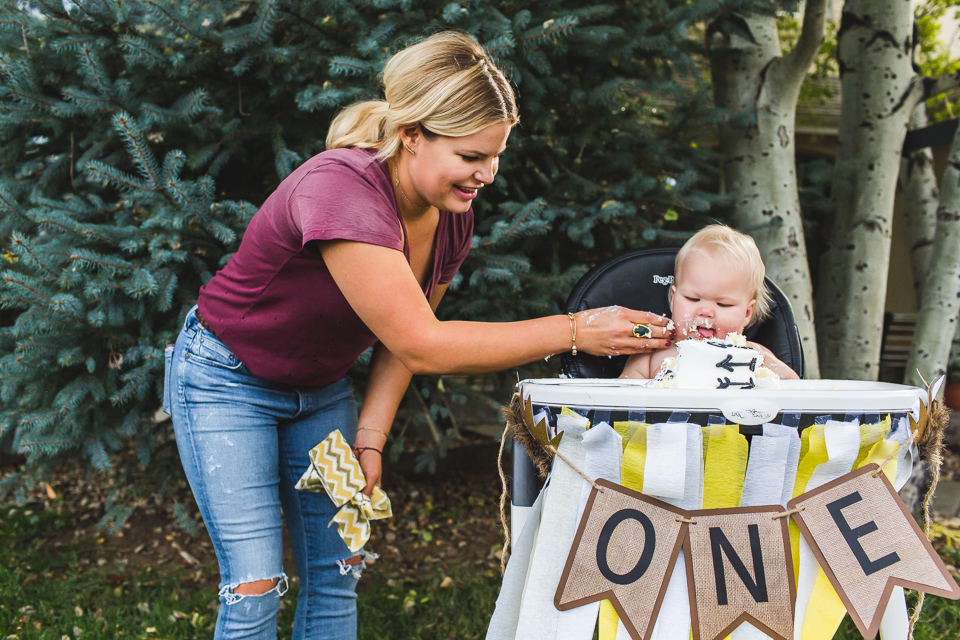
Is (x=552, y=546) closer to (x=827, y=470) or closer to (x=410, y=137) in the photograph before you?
(x=827, y=470)

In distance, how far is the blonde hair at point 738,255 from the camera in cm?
180

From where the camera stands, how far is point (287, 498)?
5.72 ft

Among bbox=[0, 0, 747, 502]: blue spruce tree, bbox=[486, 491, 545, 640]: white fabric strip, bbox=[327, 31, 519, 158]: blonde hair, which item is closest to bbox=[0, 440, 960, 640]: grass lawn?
Result: bbox=[0, 0, 747, 502]: blue spruce tree

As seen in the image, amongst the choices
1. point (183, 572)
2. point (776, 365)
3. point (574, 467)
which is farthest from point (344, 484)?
point (183, 572)

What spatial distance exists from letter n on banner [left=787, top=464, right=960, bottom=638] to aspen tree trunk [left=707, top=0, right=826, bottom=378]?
1661 millimetres

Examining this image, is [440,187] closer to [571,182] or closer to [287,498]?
[287,498]

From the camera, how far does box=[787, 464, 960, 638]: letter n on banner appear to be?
125 cm

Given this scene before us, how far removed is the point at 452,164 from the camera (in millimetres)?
1407

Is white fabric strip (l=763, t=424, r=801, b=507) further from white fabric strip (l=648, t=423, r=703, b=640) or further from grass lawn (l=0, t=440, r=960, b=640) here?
grass lawn (l=0, t=440, r=960, b=640)

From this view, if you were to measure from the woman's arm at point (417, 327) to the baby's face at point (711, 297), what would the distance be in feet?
1.66

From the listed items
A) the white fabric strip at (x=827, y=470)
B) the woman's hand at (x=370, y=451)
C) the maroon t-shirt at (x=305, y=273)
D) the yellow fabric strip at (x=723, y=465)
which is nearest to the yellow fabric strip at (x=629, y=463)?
the yellow fabric strip at (x=723, y=465)

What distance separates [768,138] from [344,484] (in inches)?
97.1

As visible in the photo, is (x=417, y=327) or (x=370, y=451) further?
(x=370, y=451)

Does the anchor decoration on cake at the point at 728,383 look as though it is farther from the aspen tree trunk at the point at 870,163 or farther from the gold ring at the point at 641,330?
the aspen tree trunk at the point at 870,163
